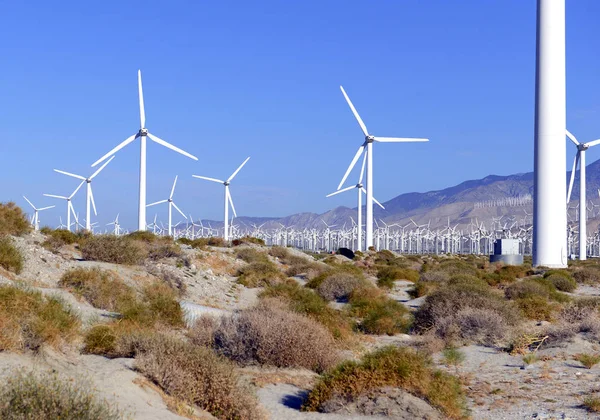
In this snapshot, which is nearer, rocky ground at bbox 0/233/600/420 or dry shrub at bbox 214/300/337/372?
rocky ground at bbox 0/233/600/420

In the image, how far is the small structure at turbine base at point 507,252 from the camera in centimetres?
6375

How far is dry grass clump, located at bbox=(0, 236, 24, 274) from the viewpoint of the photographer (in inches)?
973

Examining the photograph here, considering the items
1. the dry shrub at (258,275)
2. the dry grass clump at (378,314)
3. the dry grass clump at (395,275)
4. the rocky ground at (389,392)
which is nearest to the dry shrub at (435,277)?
the dry grass clump at (395,275)

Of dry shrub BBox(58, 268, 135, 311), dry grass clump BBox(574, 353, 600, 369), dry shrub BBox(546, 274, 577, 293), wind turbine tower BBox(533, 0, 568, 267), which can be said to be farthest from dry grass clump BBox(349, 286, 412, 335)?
wind turbine tower BBox(533, 0, 568, 267)

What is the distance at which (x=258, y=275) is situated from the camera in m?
39.6

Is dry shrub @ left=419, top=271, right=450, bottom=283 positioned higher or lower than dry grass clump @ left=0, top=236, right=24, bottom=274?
lower

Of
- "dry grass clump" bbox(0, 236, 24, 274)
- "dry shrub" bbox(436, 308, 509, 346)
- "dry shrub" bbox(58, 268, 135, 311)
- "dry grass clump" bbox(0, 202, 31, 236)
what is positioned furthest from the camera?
"dry grass clump" bbox(0, 202, 31, 236)

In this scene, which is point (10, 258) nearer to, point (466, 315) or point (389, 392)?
point (466, 315)

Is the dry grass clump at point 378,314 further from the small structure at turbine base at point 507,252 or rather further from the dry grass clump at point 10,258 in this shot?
the small structure at turbine base at point 507,252

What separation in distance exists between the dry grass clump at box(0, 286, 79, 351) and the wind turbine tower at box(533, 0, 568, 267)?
4185 cm

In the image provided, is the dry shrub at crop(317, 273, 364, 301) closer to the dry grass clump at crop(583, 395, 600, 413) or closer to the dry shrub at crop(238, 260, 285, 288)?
the dry shrub at crop(238, 260, 285, 288)

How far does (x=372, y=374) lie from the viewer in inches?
527

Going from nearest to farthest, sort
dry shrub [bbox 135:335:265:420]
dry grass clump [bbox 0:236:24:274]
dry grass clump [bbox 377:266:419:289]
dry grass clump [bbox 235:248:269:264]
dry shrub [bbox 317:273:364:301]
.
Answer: dry shrub [bbox 135:335:265:420] < dry grass clump [bbox 0:236:24:274] < dry shrub [bbox 317:273:364:301] < dry grass clump [bbox 377:266:419:289] < dry grass clump [bbox 235:248:269:264]

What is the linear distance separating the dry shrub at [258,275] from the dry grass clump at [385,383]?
23.8 m
